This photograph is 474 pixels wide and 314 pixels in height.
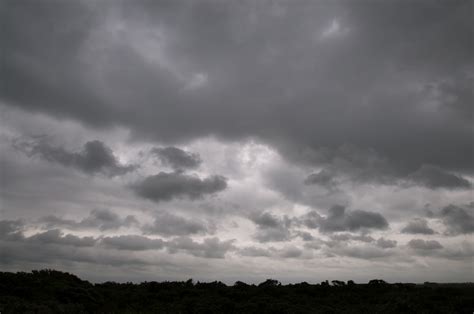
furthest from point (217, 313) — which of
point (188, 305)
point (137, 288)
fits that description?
point (137, 288)

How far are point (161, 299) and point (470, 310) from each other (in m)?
23.5

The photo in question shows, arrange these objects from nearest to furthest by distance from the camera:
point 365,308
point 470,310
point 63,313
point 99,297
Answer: point 63,313 < point 470,310 < point 365,308 < point 99,297

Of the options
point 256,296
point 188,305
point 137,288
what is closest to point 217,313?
point 188,305

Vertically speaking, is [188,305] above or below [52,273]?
below

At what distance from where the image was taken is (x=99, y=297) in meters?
33.0

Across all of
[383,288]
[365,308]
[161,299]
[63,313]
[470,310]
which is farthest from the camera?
[383,288]

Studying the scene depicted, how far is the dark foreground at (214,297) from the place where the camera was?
2808 cm

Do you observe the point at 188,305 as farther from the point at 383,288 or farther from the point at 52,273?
the point at 383,288

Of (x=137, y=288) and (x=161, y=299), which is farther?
(x=137, y=288)

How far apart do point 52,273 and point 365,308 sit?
2701cm

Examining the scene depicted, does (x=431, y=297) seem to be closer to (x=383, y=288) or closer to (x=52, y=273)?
(x=383, y=288)

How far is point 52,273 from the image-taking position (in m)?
36.9

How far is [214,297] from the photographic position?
1331 inches

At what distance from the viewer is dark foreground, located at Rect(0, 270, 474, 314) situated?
28.1 metres
